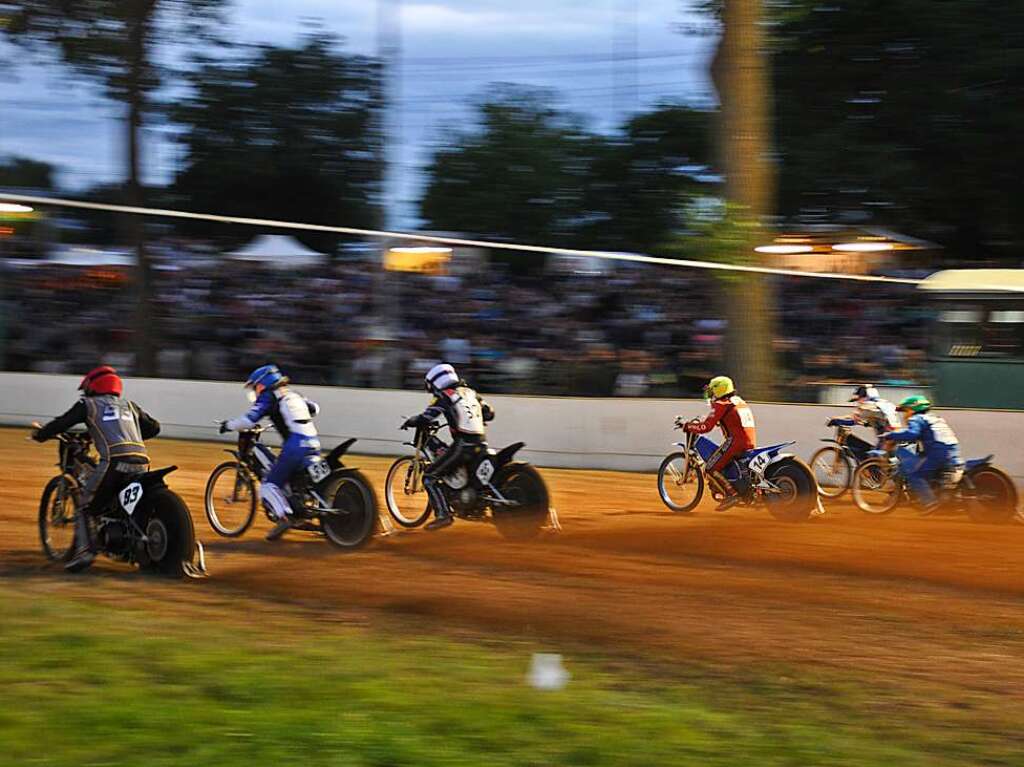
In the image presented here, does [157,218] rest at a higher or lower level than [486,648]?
higher

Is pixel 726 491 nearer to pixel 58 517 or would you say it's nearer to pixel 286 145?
pixel 58 517

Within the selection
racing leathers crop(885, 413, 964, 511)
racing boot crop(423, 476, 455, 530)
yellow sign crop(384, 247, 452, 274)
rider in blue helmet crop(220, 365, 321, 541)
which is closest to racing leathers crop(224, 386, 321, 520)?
rider in blue helmet crop(220, 365, 321, 541)

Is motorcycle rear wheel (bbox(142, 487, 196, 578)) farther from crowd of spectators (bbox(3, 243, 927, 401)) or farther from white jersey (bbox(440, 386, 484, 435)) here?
crowd of spectators (bbox(3, 243, 927, 401))

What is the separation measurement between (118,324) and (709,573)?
13.9m

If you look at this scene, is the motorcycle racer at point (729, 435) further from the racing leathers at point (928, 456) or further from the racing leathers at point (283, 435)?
the racing leathers at point (283, 435)

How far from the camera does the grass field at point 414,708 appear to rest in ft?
17.4

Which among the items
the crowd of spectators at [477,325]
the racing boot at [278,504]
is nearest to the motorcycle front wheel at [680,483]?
the crowd of spectators at [477,325]

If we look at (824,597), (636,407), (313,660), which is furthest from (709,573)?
(636,407)

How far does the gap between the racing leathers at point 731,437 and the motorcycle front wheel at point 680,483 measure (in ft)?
1.50

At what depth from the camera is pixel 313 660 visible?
273 inches

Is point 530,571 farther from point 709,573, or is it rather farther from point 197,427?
point 197,427

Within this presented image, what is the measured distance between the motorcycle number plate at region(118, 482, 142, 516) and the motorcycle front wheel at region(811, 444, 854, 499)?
8665 mm

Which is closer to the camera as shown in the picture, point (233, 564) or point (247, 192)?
point (233, 564)

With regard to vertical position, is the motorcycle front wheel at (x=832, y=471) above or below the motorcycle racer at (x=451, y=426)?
below
